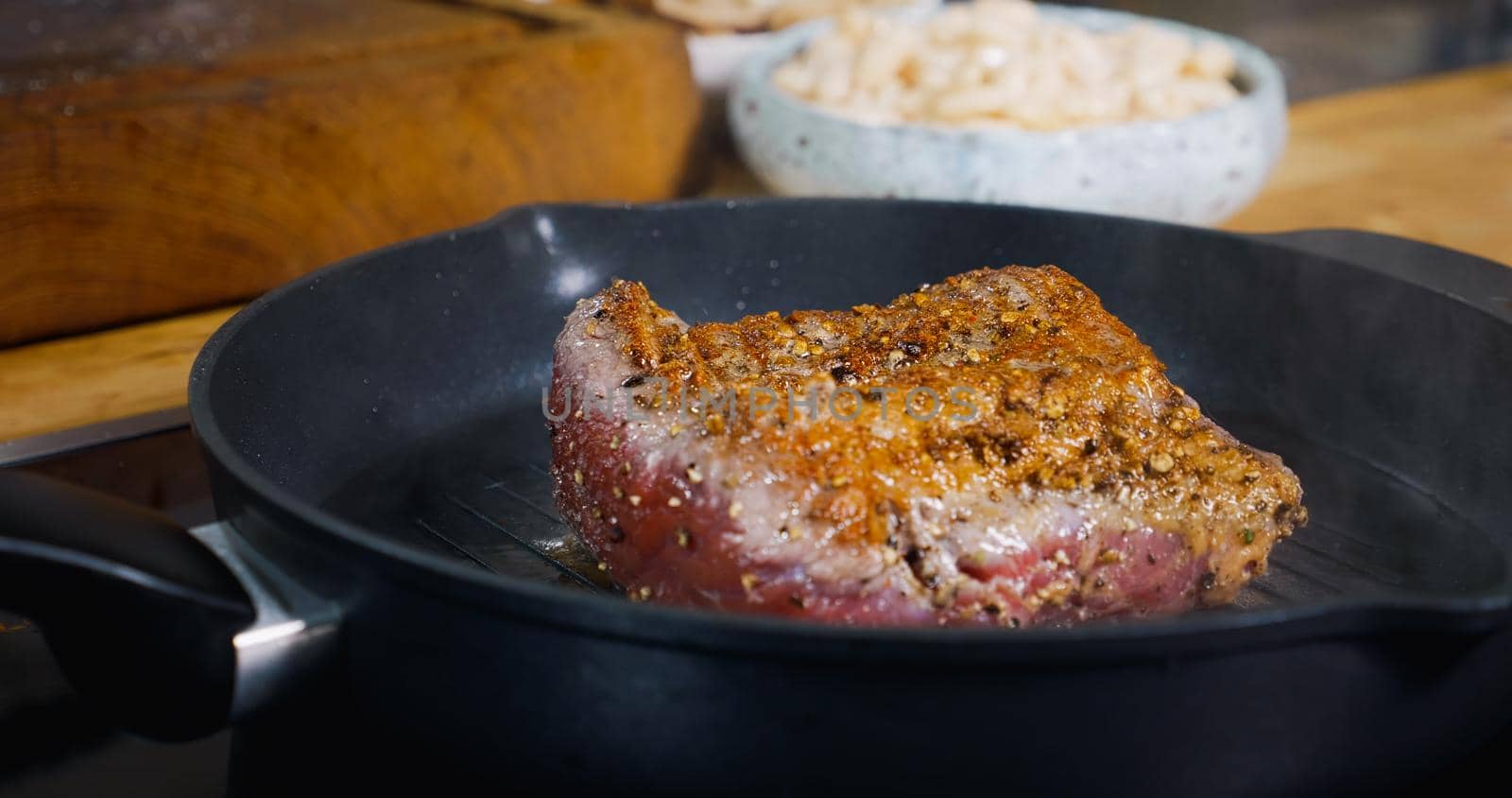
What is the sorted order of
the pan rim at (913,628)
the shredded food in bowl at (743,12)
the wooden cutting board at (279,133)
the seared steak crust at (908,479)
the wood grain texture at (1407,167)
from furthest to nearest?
the shredded food in bowl at (743,12)
the wood grain texture at (1407,167)
the wooden cutting board at (279,133)
the seared steak crust at (908,479)
the pan rim at (913,628)

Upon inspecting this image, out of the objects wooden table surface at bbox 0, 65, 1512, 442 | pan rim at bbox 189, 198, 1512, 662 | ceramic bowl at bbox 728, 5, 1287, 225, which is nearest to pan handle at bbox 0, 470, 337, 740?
pan rim at bbox 189, 198, 1512, 662

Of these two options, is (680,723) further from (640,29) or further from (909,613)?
(640,29)

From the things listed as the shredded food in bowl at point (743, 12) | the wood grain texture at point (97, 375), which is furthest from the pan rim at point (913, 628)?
the shredded food in bowl at point (743, 12)

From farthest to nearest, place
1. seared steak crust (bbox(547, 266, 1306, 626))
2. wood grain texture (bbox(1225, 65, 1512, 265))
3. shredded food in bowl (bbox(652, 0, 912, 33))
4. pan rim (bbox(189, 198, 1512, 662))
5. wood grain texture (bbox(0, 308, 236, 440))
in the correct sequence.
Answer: shredded food in bowl (bbox(652, 0, 912, 33))
wood grain texture (bbox(1225, 65, 1512, 265))
wood grain texture (bbox(0, 308, 236, 440))
seared steak crust (bbox(547, 266, 1306, 626))
pan rim (bbox(189, 198, 1512, 662))

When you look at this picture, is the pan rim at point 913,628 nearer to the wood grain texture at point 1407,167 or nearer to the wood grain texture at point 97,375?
the wood grain texture at point 97,375

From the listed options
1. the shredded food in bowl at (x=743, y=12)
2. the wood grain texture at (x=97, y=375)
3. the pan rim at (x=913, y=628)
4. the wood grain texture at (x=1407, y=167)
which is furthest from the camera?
the shredded food in bowl at (x=743, y=12)

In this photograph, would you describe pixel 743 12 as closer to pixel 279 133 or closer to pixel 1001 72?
pixel 1001 72

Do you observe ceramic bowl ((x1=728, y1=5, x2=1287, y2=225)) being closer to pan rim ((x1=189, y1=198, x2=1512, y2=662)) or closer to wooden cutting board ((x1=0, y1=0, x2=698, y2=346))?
wooden cutting board ((x1=0, y1=0, x2=698, y2=346))
